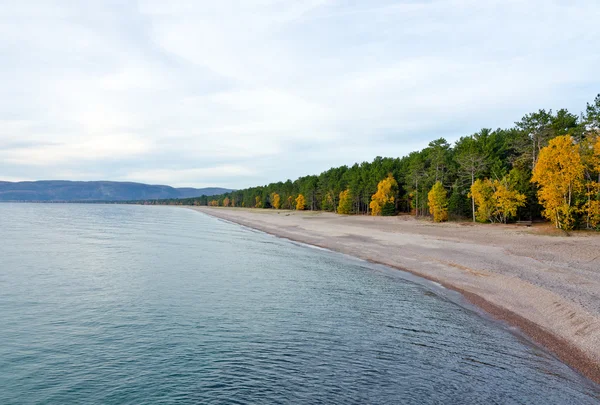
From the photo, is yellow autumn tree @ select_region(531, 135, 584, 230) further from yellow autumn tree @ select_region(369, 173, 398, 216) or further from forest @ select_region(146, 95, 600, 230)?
yellow autumn tree @ select_region(369, 173, 398, 216)

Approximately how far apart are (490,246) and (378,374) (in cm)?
2950

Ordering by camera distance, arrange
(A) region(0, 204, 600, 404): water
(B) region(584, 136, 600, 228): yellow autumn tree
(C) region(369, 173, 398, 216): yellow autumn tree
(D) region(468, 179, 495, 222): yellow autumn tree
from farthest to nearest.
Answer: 1. (C) region(369, 173, 398, 216): yellow autumn tree
2. (D) region(468, 179, 495, 222): yellow autumn tree
3. (B) region(584, 136, 600, 228): yellow autumn tree
4. (A) region(0, 204, 600, 404): water

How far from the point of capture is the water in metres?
11.1

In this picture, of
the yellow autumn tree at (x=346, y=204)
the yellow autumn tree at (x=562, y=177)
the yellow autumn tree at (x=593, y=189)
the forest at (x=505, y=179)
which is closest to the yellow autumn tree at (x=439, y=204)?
the forest at (x=505, y=179)

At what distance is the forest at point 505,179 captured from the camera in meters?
45.5

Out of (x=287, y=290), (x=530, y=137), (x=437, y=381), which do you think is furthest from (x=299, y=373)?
(x=530, y=137)

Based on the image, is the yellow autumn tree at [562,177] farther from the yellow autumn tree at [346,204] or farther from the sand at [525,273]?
the yellow autumn tree at [346,204]

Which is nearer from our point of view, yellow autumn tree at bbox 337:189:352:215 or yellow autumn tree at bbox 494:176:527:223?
→ yellow autumn tree at bbox 494:176:527:223

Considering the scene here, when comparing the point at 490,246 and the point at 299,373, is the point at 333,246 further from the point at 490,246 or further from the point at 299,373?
the point at 299,373

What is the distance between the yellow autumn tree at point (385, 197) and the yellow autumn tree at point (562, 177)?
52088 millimetres

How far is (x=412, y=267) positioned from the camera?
30.1 meters

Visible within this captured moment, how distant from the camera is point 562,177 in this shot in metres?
45.3

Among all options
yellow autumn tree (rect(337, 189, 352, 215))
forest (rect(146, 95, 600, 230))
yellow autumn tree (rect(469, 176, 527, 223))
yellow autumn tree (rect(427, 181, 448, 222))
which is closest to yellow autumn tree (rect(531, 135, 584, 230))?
forest (rect(146, 95, 600, 230))

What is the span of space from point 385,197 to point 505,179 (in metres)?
40.8
